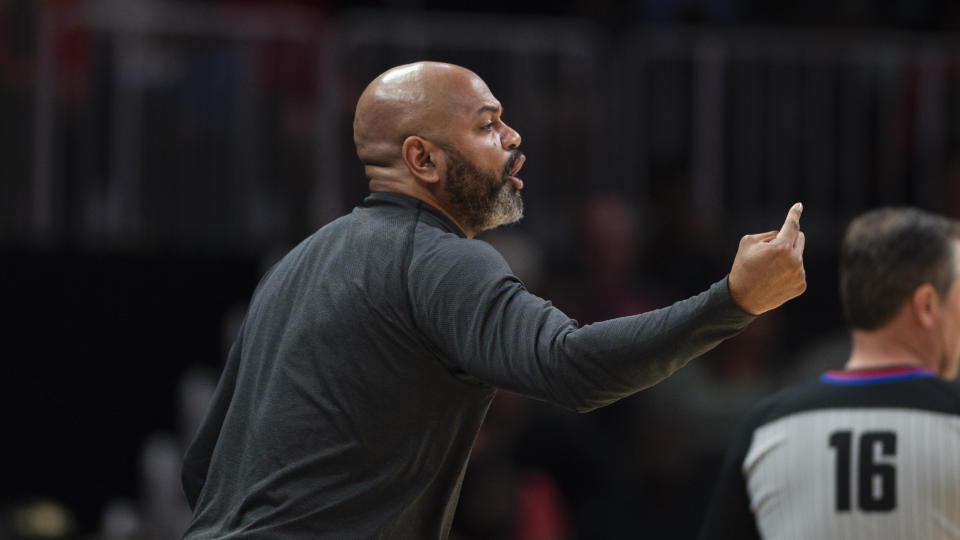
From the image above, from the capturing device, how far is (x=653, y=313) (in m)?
2.50

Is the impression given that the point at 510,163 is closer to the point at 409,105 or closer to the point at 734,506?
the point at 409,105

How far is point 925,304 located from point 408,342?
1605 millimetres

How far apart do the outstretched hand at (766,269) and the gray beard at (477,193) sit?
63 cm

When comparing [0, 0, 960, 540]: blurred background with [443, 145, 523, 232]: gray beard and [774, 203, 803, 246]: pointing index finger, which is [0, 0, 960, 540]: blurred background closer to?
[443, 145, 523, 232]: gray beard

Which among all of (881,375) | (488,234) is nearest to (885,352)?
(881,375)

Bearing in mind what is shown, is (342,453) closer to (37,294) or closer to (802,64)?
(37,294)

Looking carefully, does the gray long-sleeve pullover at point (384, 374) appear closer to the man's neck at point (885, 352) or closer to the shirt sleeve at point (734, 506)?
the shirt sleeve at point (734, 506)

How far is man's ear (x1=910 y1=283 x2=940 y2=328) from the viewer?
3713 millimetres

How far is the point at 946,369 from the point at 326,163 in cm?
409

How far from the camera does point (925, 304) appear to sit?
372cm

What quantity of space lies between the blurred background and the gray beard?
3439 mm

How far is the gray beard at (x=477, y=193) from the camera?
289 cm

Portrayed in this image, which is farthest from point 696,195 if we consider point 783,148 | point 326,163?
Answer: point 326,163

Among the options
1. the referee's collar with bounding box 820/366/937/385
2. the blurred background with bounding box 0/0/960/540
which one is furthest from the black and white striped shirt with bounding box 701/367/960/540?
the blurred background with bounding box 0/0/960/540
